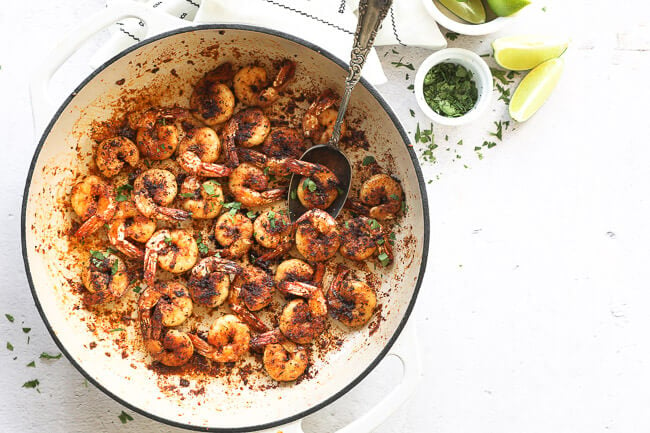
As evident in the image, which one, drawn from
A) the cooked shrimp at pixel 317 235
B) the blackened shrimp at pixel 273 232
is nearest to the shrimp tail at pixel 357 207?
the cooked shrimp at pixel 317 235

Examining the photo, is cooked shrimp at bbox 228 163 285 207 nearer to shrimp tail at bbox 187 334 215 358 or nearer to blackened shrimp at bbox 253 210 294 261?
blackened shrimp at bbox 253 210 294 261

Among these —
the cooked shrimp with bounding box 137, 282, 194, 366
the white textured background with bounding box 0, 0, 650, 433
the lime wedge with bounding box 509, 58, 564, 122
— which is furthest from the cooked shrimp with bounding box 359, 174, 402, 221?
the cooked shrimp with bounding box 137, 282, 194, 366

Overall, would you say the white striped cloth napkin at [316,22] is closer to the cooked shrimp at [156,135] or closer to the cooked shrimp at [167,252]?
the cooked shrimp at [156,135]

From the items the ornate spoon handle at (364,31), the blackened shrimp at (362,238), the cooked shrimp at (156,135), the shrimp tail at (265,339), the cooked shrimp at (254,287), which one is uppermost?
the ornate spoon handle at (364,31)

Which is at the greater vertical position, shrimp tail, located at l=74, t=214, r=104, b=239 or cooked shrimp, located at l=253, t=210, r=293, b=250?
shrimp tail, located at l=74, t=214, r=104, b=239

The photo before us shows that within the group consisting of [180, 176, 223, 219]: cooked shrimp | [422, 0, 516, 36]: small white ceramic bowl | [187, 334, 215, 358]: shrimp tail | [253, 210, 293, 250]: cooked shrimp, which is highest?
[422, 0, 516, 36]: small white ceramic bowl

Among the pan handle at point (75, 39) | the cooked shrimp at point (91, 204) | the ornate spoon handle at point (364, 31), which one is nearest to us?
the ornate spoon handle at point (364, 31)

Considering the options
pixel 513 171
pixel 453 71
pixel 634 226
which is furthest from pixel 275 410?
pixel 634 226
